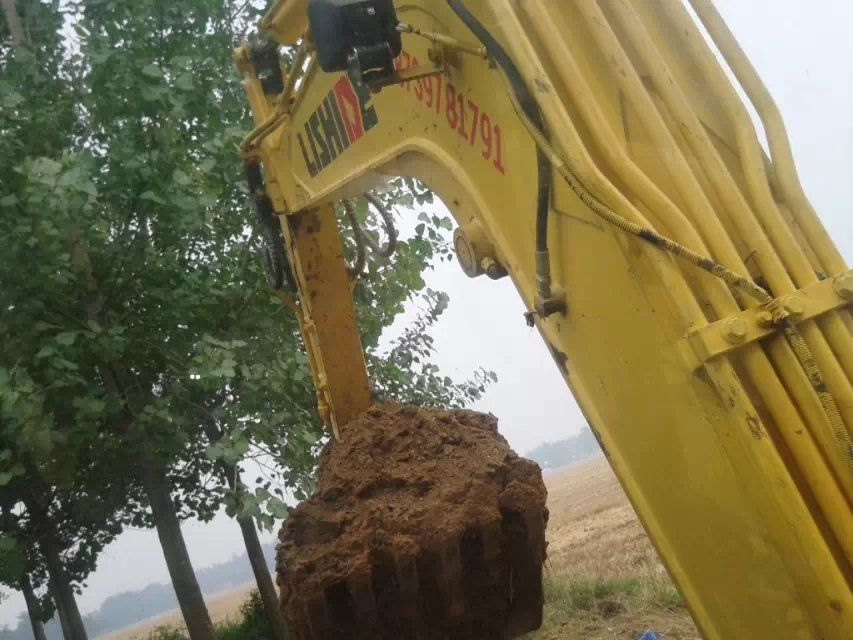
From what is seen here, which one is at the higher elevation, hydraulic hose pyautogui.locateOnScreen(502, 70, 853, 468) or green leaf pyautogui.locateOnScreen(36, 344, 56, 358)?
green leaf pyautogui.locateOnScreen(36, 344, 56, 358)

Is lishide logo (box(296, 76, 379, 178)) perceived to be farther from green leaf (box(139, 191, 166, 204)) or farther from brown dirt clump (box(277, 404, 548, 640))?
green leaf (box(139, 191, 166, 204))

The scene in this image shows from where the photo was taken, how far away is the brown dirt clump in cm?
312

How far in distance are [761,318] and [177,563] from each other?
6875 millimetres

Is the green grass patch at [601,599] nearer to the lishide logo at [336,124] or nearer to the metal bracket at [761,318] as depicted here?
the lishide logo at [336,124]

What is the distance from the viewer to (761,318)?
1489 millimetres

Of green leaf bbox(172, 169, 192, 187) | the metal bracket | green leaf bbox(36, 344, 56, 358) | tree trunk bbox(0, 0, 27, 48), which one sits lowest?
the metal bracket

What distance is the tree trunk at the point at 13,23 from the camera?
6.82 metres

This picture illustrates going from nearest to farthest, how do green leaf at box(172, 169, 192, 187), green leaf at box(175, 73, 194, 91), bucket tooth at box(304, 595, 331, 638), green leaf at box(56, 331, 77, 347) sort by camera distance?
bucket tooth at box(304, 595, 331, 638) → green leaf at box(56, 331, 77, 347) → green leaf at box(175, 73, 194, 91) → green leaf at box(172, 169, 192, 187)

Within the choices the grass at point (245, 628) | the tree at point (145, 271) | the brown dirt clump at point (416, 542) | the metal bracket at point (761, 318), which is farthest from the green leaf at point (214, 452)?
the grass at point (245, 628)

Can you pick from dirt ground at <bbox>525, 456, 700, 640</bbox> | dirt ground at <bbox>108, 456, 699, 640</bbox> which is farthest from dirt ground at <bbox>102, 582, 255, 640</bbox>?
dirt ground at <bbox>525, 456, 700, 640</bbox>

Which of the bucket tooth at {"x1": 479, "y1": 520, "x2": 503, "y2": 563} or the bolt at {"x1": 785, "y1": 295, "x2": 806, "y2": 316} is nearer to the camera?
the bolt at {"x1": 785, "y1": 295, "x2": 806, "y2": 316}

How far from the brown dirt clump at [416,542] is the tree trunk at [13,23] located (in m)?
5.11

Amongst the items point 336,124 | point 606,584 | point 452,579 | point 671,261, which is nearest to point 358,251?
point 336,124

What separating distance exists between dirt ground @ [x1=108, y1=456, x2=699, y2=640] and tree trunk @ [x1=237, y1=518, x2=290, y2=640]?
146 cm
